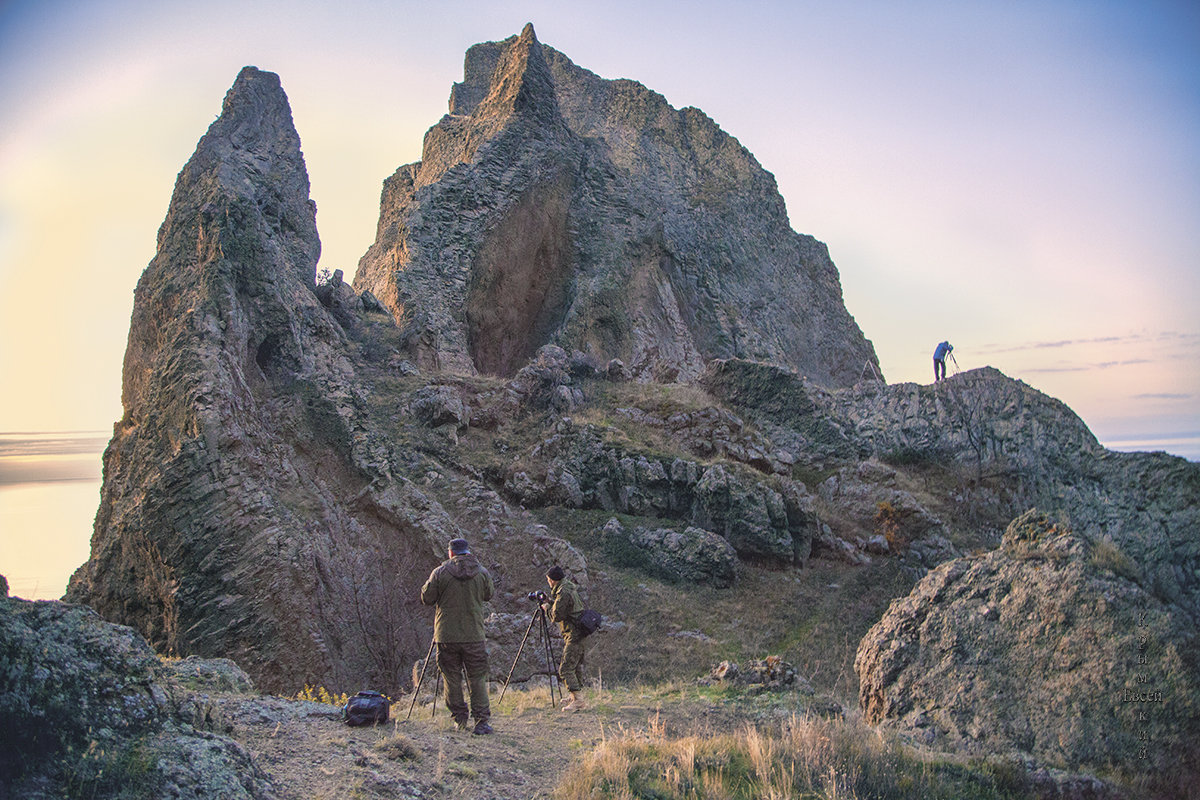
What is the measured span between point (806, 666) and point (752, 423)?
46.3 feet

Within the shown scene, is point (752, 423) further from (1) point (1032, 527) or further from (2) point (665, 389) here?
(1) point (1032, 527)

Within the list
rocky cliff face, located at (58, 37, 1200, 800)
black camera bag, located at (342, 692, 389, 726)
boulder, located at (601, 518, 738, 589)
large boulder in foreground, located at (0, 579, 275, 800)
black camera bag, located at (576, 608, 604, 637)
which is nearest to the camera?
large boulder in foreground, located at (0, 579, 275, 800)

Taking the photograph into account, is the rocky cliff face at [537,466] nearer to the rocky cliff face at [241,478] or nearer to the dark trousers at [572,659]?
the rocky cliff face at [241,478]

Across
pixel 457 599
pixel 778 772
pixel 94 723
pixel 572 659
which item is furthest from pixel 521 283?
pixel 94 723

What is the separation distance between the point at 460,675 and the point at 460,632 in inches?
22.9

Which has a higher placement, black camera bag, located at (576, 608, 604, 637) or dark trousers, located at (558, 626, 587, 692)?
black camera bag, located at (576, 608, 604, 637)

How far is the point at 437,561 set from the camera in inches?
734

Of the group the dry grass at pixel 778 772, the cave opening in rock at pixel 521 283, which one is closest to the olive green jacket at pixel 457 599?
the dry grass at pixel 778 772

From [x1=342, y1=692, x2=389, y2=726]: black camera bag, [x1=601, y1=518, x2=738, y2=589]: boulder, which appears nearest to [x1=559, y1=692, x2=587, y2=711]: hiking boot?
[x1=342, y1=692, x2=389, y2=726]: black camera bag

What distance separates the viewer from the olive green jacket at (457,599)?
31.0ft

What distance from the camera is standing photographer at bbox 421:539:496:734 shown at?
372 inches

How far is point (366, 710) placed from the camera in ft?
28.8

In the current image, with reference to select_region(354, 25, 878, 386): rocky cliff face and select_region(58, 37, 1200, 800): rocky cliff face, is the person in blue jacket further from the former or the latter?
select_region(354, 25, 878, 386): rocky cliff face

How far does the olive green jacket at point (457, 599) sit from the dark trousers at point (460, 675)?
12 cm
